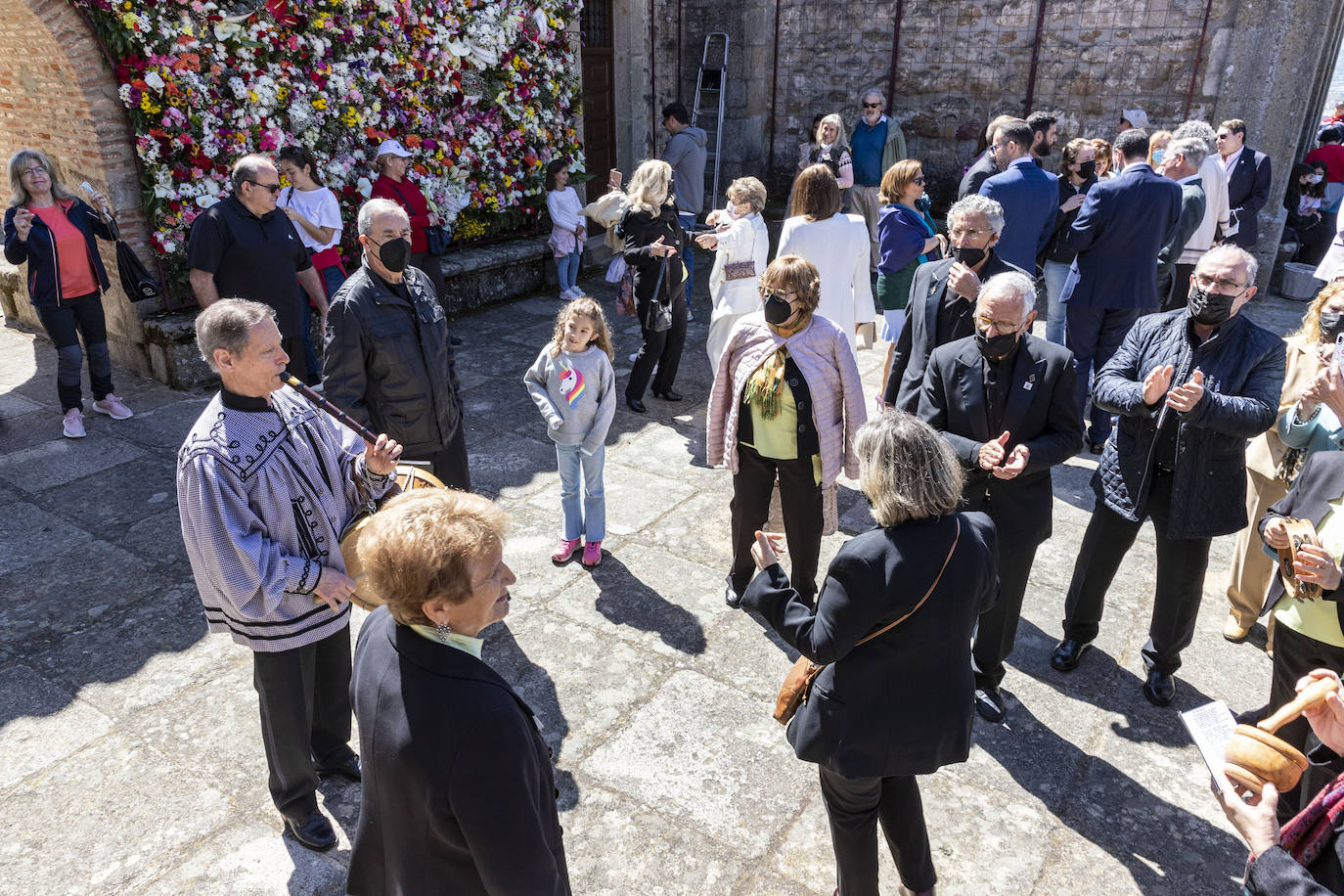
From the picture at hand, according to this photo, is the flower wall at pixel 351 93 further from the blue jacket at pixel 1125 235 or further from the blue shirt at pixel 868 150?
the blue jacket at pixel 1125 235

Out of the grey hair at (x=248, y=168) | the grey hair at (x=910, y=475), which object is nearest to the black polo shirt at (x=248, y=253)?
the grey hair at (x=248, y=168)

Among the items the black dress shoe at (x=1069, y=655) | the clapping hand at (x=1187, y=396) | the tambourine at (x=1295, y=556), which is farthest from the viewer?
the black dress shoe at (x=1069, y=655)

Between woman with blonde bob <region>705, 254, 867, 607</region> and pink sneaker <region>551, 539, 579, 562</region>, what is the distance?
1.02 metres

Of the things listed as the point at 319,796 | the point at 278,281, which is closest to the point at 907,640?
the point at 319,796

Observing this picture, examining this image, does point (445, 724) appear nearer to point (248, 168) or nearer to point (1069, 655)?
point (1069, 655)

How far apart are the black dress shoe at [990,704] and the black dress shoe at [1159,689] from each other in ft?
2.05

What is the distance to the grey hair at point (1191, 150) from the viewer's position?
5.94 metres

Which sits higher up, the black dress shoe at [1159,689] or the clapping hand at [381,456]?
the clapping hand at [381,456]

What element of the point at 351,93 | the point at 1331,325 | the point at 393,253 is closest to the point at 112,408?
the point at 351,93

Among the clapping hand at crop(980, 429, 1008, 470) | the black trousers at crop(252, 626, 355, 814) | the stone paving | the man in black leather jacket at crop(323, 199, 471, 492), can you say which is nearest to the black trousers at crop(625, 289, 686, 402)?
the stone paving

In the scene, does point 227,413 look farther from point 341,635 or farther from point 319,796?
point 319,796

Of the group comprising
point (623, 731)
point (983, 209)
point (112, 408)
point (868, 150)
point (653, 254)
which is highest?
point (983, 209)

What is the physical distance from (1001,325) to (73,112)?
6671mm

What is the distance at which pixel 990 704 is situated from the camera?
3.72 m
